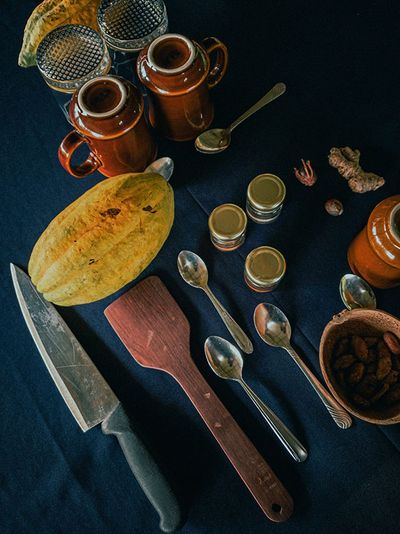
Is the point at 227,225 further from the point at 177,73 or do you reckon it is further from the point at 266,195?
the point at 177,73

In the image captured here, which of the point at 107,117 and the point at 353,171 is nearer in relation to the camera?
the point at 107,117

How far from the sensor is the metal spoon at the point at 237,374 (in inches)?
21.1

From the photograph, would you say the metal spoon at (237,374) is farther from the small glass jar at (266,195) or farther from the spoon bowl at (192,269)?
the small glass jar at (266,195)

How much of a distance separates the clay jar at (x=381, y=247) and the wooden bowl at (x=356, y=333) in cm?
6

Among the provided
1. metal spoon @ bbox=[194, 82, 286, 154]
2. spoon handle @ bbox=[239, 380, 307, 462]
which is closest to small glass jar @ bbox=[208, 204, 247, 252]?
metal spoon @ bbox=[194, 82, 286, 154]

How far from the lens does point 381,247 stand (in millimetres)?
500

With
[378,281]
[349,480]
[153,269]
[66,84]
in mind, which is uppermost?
[66,84]

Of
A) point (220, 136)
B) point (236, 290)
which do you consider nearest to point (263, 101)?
point (220, 136)

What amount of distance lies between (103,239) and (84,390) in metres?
0.21

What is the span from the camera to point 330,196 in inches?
24.8

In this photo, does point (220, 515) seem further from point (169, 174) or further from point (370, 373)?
point (169, 174)

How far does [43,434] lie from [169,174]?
0.41 metres

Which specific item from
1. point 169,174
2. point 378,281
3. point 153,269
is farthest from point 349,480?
point 169,174

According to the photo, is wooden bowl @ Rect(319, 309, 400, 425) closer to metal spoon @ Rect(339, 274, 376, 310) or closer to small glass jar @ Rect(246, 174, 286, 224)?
metal spoon @ Rect(339, 274, 376, 310)
